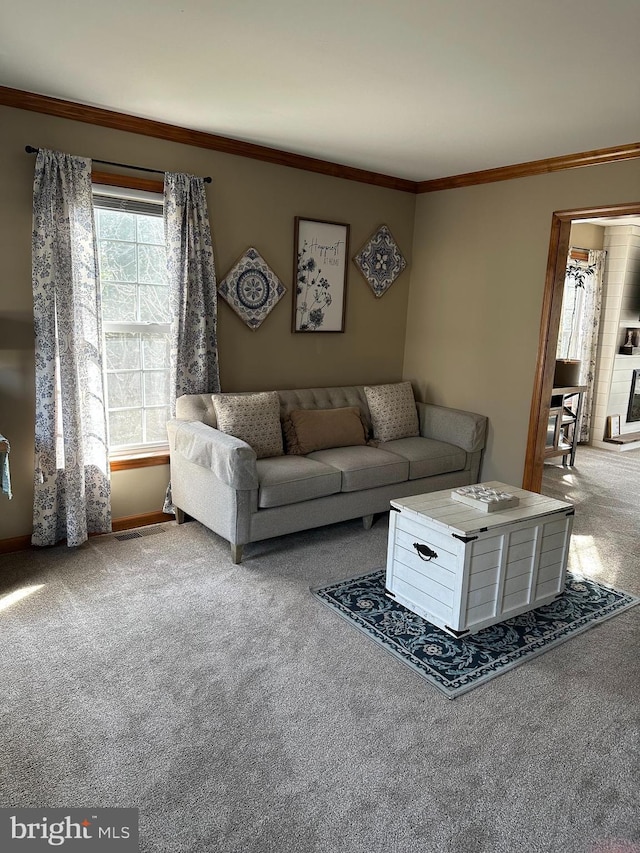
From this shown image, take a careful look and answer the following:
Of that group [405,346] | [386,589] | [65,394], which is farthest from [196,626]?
[405,346]

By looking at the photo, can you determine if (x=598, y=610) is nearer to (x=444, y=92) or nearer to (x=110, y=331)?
(x=444, y=92)

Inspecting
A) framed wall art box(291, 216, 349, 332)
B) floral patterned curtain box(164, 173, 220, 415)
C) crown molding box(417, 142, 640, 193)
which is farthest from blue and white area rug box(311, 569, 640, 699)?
crown molding box(417, 142, 640, 193)

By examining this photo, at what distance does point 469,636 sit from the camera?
290 centimetres

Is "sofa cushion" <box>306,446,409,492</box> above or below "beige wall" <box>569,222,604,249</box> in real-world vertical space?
below

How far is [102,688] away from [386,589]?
146cm

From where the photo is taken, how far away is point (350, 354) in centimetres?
512

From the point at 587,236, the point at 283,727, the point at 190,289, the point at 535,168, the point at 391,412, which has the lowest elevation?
the point at 283,727

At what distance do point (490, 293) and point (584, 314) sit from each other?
2770mm

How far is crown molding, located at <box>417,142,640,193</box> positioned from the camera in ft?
12.7

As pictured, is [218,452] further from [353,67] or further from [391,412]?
[353,67]

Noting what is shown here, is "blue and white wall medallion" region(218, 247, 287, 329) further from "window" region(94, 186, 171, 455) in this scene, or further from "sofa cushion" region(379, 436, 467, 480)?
"sofa cushion" region(379, 436, 467, 480)

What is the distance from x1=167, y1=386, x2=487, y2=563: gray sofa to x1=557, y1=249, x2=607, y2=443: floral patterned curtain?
2.85 m

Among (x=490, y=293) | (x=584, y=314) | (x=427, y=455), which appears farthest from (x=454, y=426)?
(x=584, y=314)

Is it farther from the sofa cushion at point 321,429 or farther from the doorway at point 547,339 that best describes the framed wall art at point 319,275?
the doorway at point 547,339
